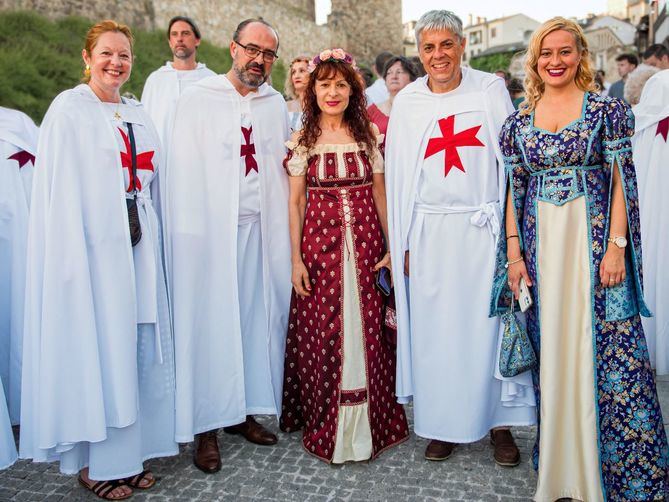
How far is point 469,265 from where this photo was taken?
336cm

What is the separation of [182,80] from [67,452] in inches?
A: 153

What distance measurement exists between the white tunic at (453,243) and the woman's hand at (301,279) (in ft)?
1.65

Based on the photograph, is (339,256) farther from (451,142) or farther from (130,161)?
(130,161)

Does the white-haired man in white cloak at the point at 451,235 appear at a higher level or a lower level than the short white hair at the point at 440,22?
lower

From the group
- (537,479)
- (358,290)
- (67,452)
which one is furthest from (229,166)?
(537,479)

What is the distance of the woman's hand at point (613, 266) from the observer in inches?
107

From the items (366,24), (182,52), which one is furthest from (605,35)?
(182,52)

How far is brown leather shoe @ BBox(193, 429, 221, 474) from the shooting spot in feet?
11.2

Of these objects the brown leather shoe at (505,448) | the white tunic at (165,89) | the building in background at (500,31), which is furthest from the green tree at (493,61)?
the brown leather shoe at (505,448)

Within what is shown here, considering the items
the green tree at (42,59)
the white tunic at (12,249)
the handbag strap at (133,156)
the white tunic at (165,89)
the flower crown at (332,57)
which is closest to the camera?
the handbag strap at (133,156)

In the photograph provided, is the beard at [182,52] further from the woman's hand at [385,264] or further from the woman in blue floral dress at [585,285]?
the woman in blue floral dress at [585,285]

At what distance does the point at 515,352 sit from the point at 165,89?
4.38 metres

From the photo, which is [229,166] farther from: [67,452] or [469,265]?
[67,452]

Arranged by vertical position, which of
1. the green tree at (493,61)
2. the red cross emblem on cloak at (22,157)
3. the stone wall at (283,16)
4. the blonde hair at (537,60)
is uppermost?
the green tree at (493,61)
